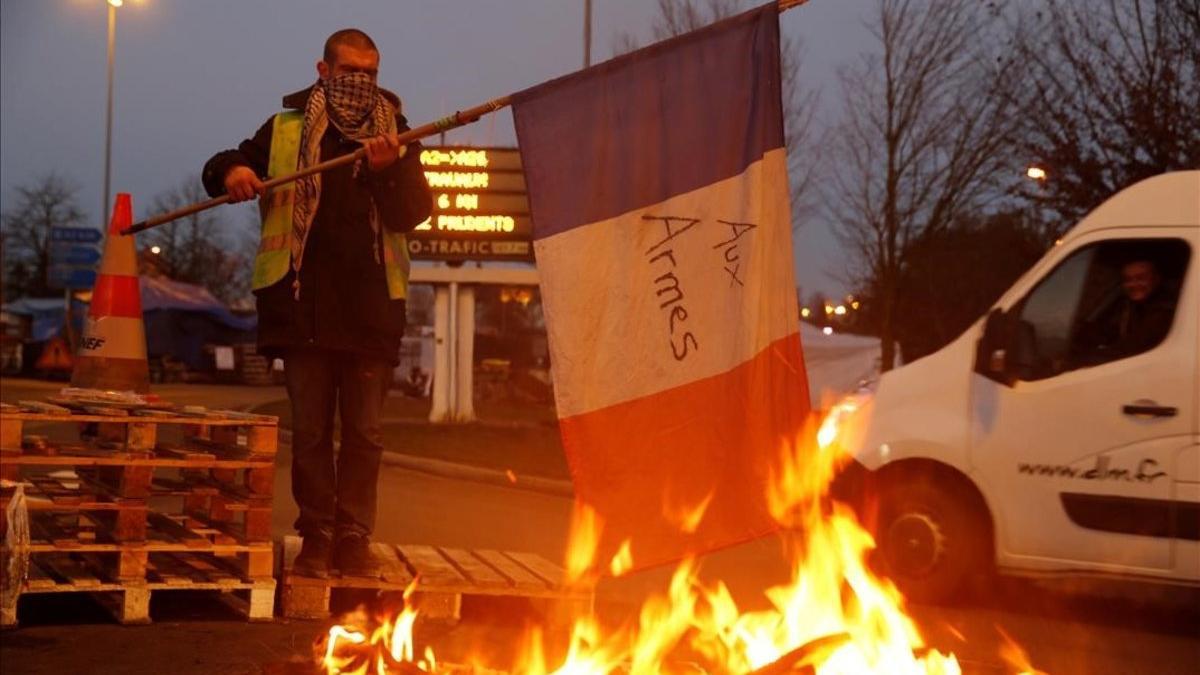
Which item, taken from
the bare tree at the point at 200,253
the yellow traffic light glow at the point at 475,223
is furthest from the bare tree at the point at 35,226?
the yellow traffic light glow at the point at 475,223

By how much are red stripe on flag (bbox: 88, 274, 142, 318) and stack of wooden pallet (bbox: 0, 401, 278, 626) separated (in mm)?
979

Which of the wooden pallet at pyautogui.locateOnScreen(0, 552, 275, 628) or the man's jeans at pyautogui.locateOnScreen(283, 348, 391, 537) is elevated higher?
the man's jeans at pyautogui.locateOnScreen(283, 348, 391, 537)

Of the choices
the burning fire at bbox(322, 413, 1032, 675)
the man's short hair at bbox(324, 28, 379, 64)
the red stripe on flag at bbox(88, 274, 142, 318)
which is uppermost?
the man's short hair at bbox(324, 28, 379, 64)

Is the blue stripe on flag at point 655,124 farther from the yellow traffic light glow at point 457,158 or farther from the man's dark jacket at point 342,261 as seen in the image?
the yellow traffic light glow at point 457,158

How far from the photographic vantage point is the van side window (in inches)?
291

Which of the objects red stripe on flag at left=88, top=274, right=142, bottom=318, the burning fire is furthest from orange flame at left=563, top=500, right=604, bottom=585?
red stripe on flag at left=88, top=274, right=142, bottom=318

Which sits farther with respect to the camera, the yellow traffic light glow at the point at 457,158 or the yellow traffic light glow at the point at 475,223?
the yellow traffic light glow at the point at 475,223

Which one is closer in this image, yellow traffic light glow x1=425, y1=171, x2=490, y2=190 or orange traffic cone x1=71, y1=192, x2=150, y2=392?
orange traffic cone x1=71, y1=192, x2=150, y2=392

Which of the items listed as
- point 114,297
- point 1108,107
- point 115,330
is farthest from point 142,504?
point 1108,107

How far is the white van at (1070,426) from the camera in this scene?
284 inches

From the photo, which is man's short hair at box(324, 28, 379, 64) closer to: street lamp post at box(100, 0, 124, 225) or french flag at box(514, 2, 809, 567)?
french flag at box(514, 2, 809, 567)

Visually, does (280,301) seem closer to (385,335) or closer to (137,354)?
(385,335)

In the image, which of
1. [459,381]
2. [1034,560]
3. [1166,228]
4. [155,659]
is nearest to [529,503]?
[1034,560]

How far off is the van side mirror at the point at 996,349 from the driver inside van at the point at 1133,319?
0.40 metres
